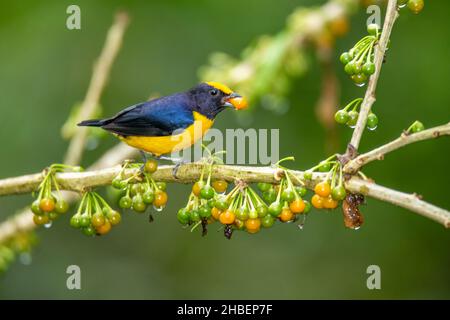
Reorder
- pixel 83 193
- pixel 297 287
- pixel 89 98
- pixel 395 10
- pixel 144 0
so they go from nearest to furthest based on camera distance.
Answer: pixel 395 10 < pixel 83 193 < pixel 89 98 < pixel 297 287 < pixel 144 0

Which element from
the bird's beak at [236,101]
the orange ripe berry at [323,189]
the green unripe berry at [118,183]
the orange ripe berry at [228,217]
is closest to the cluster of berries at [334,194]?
the orange ripe berry at [323,189]

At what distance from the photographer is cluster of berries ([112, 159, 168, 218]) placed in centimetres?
368

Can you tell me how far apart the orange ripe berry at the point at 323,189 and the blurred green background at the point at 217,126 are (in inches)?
198

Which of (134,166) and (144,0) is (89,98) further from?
(144,0)

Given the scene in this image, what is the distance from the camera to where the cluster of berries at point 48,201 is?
3.76 metres

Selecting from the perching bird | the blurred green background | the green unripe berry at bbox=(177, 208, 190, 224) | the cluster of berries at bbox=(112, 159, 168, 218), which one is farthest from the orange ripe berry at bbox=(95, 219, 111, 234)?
the blurred green background

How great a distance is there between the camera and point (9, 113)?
896 cm

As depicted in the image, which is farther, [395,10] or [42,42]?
[42,42]

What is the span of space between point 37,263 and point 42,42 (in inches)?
121

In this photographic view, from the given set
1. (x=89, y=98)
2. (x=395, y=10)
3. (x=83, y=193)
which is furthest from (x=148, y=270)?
(x=395, y=10)

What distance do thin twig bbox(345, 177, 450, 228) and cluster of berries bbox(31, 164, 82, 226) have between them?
5.42ft

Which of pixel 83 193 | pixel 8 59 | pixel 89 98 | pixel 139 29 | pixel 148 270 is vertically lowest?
pixel 83 193

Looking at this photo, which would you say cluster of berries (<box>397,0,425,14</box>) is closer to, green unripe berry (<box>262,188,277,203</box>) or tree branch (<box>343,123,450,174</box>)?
tree branch (<box>343,123,450,174</box>)

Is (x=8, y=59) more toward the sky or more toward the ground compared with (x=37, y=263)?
more toward the sky
